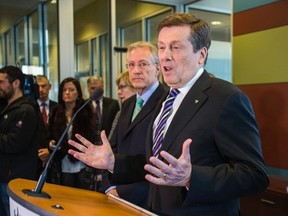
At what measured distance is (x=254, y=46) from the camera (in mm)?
3447

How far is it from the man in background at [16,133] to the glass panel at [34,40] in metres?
2.32

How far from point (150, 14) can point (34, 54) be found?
1.95 meters

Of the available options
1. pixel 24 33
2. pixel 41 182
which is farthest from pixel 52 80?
pixel 41 182

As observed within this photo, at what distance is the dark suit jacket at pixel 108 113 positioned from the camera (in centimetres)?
432

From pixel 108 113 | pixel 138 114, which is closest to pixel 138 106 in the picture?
pixel 138 114

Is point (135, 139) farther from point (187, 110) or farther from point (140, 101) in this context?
point (187, 110)

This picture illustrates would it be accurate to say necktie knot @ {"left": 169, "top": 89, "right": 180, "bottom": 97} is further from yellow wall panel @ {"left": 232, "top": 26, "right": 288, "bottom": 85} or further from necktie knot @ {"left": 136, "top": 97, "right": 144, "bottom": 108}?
yellow wall panel @ {"left": 232, "top": 26, "right": 288, "bottom": 85}

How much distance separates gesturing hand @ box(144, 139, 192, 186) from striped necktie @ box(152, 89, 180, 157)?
0.32m

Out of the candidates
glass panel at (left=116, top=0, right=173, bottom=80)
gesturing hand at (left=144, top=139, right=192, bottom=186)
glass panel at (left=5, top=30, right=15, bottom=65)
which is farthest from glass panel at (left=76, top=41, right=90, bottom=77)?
gesturing hand at (left=144, top=139, right=192, bottom=186)

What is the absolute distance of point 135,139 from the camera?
200 centimetres

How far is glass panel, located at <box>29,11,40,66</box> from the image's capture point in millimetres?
5449

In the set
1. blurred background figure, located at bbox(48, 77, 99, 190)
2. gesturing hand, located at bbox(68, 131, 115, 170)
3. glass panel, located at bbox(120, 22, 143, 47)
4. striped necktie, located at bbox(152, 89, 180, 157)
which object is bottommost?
blurred background figure, located at bbox(48, 77, 99, 190)

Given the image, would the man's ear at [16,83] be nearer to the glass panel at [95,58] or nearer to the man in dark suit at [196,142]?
the man in dark suit at [196,142]

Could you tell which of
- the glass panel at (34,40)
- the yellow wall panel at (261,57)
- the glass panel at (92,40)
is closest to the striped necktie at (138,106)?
the yellow wall panel at (261,57)
